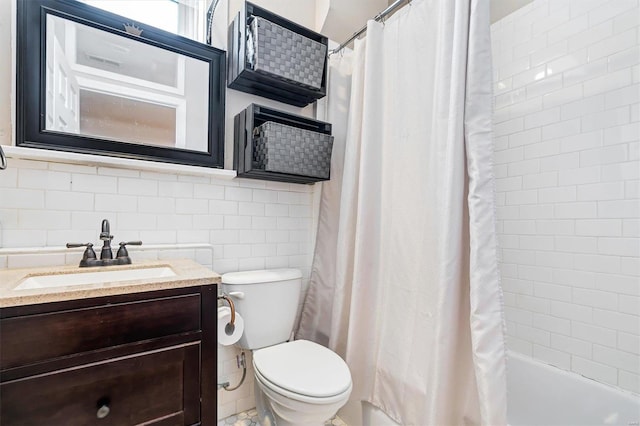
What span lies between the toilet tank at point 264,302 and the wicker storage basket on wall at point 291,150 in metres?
0.53

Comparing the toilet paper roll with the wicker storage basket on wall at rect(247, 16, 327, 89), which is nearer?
the toilet paper roll

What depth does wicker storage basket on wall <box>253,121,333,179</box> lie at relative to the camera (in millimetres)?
1458

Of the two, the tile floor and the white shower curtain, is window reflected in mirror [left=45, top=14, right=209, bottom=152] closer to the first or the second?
the white shower curtain

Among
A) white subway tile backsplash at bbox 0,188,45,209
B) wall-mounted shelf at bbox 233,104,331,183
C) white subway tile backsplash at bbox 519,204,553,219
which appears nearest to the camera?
white subway tile backsplash at bbox 0,188,45,209

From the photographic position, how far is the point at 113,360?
854 millimetres

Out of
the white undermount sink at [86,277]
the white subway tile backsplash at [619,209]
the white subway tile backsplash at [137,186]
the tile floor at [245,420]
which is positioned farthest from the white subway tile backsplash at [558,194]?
the white subway tile backsplash at [137,186]

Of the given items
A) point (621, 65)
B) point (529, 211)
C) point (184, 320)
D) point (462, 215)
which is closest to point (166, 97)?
point (184, 320)

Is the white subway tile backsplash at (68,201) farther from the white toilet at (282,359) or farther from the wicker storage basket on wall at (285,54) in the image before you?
the wicker storage basket on wall at (285,54)

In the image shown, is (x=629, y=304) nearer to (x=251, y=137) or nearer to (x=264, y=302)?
(x=264, y=302)

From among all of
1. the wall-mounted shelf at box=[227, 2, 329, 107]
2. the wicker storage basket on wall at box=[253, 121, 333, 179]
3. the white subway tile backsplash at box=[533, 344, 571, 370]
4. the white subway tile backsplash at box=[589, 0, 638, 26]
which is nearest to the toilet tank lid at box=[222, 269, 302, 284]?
the wicker storage basket on wall at box=[253, 121, 333, 179]

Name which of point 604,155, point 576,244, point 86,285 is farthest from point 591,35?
point 86,285

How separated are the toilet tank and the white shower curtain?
244 mm

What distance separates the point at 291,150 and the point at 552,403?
1.78 m

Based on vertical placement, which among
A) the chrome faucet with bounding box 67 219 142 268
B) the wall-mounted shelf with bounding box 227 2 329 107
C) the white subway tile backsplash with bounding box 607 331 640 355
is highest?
the wall-mounted shelf with bounding box 227 2 329 107
